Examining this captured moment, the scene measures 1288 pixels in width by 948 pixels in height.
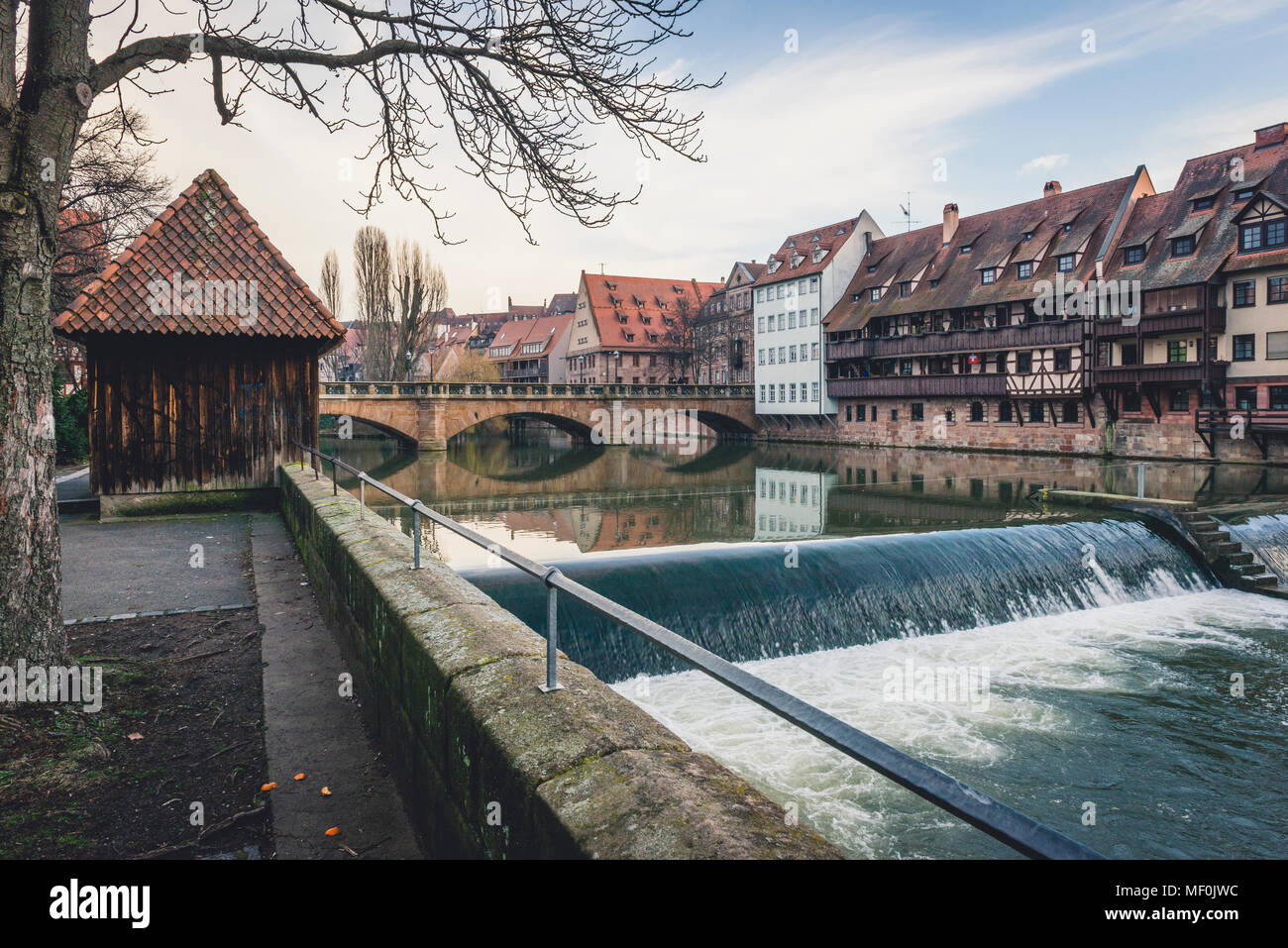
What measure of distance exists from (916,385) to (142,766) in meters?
45.3

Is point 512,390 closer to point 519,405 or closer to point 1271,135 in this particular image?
point 519,405

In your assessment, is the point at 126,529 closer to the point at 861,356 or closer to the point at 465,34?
the point at 465,34

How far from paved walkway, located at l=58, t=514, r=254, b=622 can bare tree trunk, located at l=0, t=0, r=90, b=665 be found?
2.56 metres

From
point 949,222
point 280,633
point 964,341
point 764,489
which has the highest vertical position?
point 949,222

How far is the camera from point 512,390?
2024 inches

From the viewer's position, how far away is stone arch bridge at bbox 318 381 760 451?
150ft

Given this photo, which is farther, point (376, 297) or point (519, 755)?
point (376, 297)

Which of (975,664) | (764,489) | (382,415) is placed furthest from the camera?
(382,415)

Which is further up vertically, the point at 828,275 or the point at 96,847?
the point at 828,275

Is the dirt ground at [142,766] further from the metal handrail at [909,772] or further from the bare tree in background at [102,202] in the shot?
the bare tree in background at [102,202]

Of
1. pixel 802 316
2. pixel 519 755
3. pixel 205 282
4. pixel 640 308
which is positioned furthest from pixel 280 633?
pixel 640 308

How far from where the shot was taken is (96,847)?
10.9 ft
